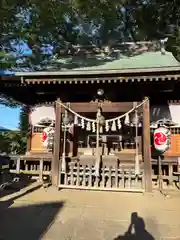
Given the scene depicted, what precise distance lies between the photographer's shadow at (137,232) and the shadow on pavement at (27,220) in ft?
4.14

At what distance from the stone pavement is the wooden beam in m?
2.67

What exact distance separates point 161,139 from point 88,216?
176 inches

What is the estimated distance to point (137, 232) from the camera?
3.57 m

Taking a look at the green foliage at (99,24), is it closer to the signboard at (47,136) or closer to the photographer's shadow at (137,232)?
the signboard at (47,136)

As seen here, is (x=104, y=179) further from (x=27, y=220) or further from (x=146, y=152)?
(x=27, y=220)

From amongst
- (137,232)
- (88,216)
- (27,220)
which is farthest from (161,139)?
(27,220)

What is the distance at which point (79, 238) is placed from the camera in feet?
10.7

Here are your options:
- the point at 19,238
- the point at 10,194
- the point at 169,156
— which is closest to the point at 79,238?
the point at 19,238

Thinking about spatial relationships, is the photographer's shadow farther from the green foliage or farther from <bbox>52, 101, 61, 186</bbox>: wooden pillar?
the green foliage

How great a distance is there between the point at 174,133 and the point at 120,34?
12.2 meters

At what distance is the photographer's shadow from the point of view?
3346 mm

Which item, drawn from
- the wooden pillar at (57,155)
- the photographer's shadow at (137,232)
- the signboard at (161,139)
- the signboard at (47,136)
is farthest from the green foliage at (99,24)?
the photographer's shadow at (137,232)

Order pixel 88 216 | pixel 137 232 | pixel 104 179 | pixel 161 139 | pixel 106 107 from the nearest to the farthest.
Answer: pixel 137 232
pixel 88 216
pixel 104 179
pixel 106 107
pixel 161 139

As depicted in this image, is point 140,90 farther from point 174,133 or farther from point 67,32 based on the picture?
point 67,32
